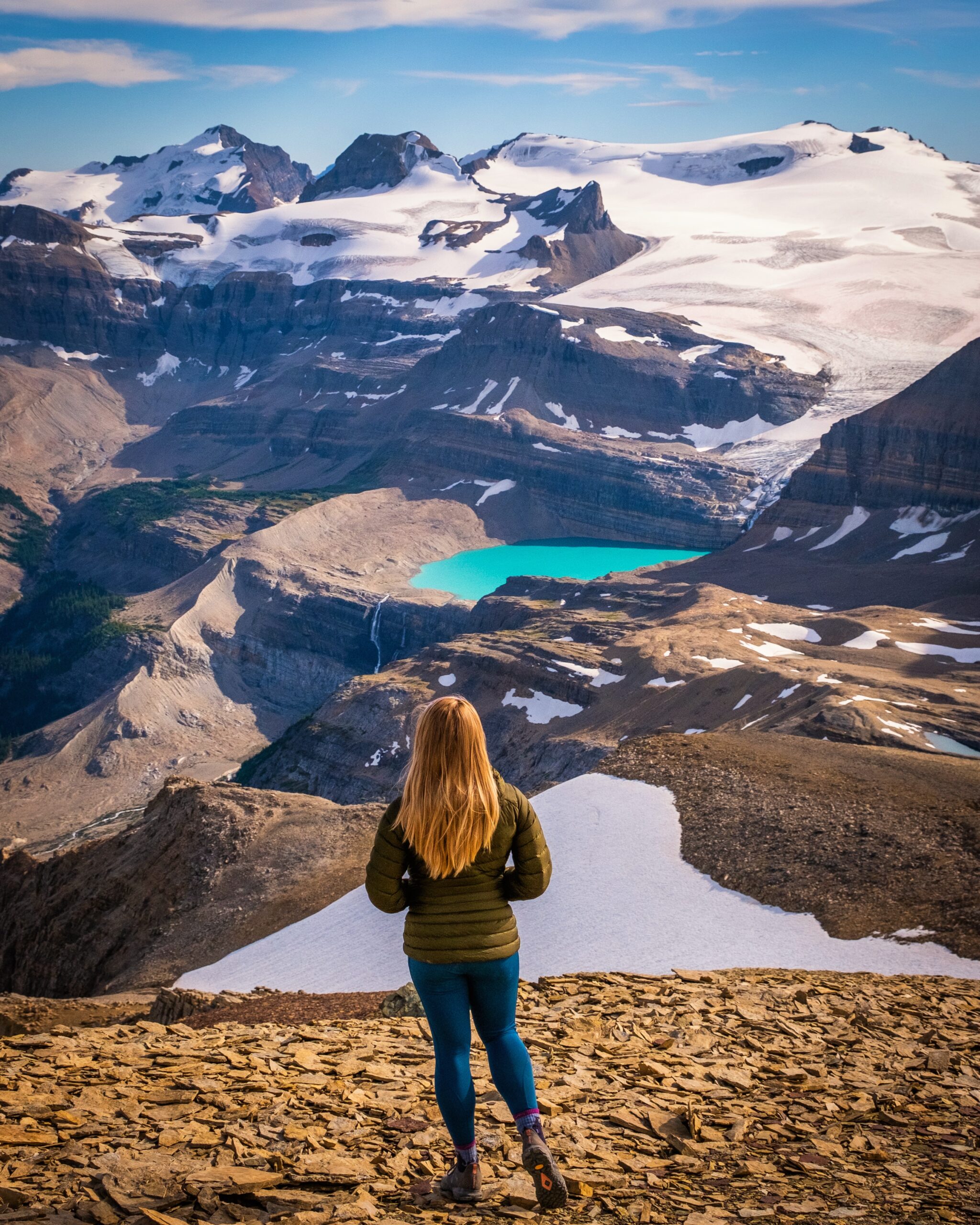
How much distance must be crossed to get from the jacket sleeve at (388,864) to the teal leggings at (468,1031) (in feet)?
1.86

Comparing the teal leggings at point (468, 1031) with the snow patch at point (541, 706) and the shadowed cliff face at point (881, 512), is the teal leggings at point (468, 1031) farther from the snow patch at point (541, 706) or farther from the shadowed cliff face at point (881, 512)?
the shadowed cliff face at point (881, 512)

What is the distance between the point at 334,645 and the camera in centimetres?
14062

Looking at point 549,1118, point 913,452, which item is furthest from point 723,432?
point 549,1118

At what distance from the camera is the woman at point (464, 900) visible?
8445mm

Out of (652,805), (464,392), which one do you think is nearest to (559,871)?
(652,805)

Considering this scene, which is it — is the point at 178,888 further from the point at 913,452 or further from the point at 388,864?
the point at 913,452

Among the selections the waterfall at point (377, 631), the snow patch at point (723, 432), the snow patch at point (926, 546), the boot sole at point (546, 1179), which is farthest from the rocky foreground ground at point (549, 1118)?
the snow patch at point (723, 432)

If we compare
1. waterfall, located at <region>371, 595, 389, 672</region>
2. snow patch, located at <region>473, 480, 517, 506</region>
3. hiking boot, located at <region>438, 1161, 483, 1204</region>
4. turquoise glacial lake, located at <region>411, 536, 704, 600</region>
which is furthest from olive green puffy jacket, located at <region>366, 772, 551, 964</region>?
snow patch, located at <region>473, 480, 517, 506</region>

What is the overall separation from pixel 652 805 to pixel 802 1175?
60.2 feet

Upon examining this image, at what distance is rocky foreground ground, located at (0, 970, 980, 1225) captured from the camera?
8.72 metres

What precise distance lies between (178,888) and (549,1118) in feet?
94.9

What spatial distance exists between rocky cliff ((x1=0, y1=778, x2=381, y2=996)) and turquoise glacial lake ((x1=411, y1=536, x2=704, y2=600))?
10647 cm

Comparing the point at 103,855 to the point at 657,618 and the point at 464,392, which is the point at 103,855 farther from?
the point at 464,392

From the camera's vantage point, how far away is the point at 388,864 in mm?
8641
